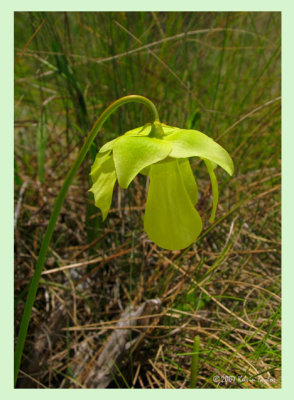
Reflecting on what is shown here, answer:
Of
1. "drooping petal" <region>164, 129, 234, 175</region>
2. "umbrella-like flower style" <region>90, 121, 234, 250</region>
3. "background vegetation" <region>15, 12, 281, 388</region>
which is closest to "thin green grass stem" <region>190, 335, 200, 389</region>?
"background vegetation" <region>15, 12, 281, 388</region>

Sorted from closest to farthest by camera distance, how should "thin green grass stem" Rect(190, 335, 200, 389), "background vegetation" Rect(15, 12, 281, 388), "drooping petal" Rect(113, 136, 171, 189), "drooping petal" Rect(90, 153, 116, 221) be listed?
1. "drooping petal" Rect(113, 136, 171, 189)
2. "drooping petal" Rect(90, 153, 116, 221)
3. "thin green grass stem" Rect(190, 335, 200, 389)
4. "background vegetation" Rect(15, 12, 281, 388)

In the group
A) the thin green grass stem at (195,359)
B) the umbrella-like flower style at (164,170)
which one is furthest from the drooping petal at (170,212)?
the thin green grass stem at (195,359)

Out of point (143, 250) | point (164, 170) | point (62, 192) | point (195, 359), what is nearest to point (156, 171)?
point (164, 170)

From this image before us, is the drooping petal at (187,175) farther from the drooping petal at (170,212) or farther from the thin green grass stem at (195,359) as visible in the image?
the thin green grass stem at (195,359)

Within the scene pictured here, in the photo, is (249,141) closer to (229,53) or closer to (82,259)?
(229,53)

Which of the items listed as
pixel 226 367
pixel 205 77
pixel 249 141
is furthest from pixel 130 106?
pixel 226 367

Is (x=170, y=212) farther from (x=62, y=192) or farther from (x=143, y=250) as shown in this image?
(x=143, y=250)

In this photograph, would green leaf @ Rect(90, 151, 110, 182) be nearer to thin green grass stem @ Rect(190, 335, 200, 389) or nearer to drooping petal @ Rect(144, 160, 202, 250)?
drooping petal @ Rect(144, 160, 202, 250)
